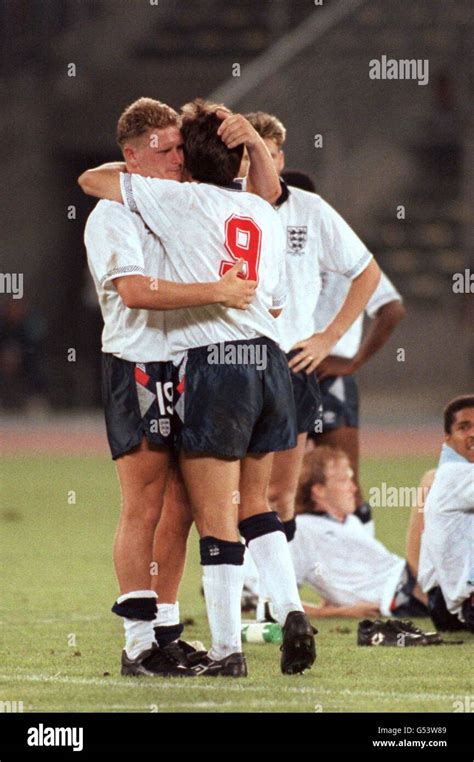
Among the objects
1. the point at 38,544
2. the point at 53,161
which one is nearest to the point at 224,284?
the point at 38,544

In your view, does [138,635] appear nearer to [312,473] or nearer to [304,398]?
[304,398]

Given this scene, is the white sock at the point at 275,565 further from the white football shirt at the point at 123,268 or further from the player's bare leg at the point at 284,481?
the player's bare leg at the point at 284,481

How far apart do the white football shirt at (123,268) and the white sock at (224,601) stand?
2.66ft

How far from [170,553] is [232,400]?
0.81 m

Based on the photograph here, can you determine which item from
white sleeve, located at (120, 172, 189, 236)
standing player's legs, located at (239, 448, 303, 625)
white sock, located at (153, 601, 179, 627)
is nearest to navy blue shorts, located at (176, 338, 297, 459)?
standing player's legs, located at (239, 448, 303, 625)

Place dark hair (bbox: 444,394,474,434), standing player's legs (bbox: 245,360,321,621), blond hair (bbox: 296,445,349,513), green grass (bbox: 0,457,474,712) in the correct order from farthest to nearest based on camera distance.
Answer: blond hair (bbox: 296,445,349,513), dark hair (bbox: 444,394,474,434), standing player's legs (bbox: 245,360,321,621), green grass (bbox: 0,457,474,712)

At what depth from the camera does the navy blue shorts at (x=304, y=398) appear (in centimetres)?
672

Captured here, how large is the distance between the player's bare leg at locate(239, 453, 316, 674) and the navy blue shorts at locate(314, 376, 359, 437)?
2674 mm

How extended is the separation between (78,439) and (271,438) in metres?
14.1

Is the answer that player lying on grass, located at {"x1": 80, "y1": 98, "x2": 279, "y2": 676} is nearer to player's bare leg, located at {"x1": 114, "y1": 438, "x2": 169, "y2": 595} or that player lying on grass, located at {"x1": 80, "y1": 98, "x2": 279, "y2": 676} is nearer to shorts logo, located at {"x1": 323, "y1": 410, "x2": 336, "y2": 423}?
player's bare leg, located at {"x1": 114, "y1": 438, "x2": 169, "y2": 595}

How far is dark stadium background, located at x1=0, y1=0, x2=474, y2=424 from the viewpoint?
23062 mm
